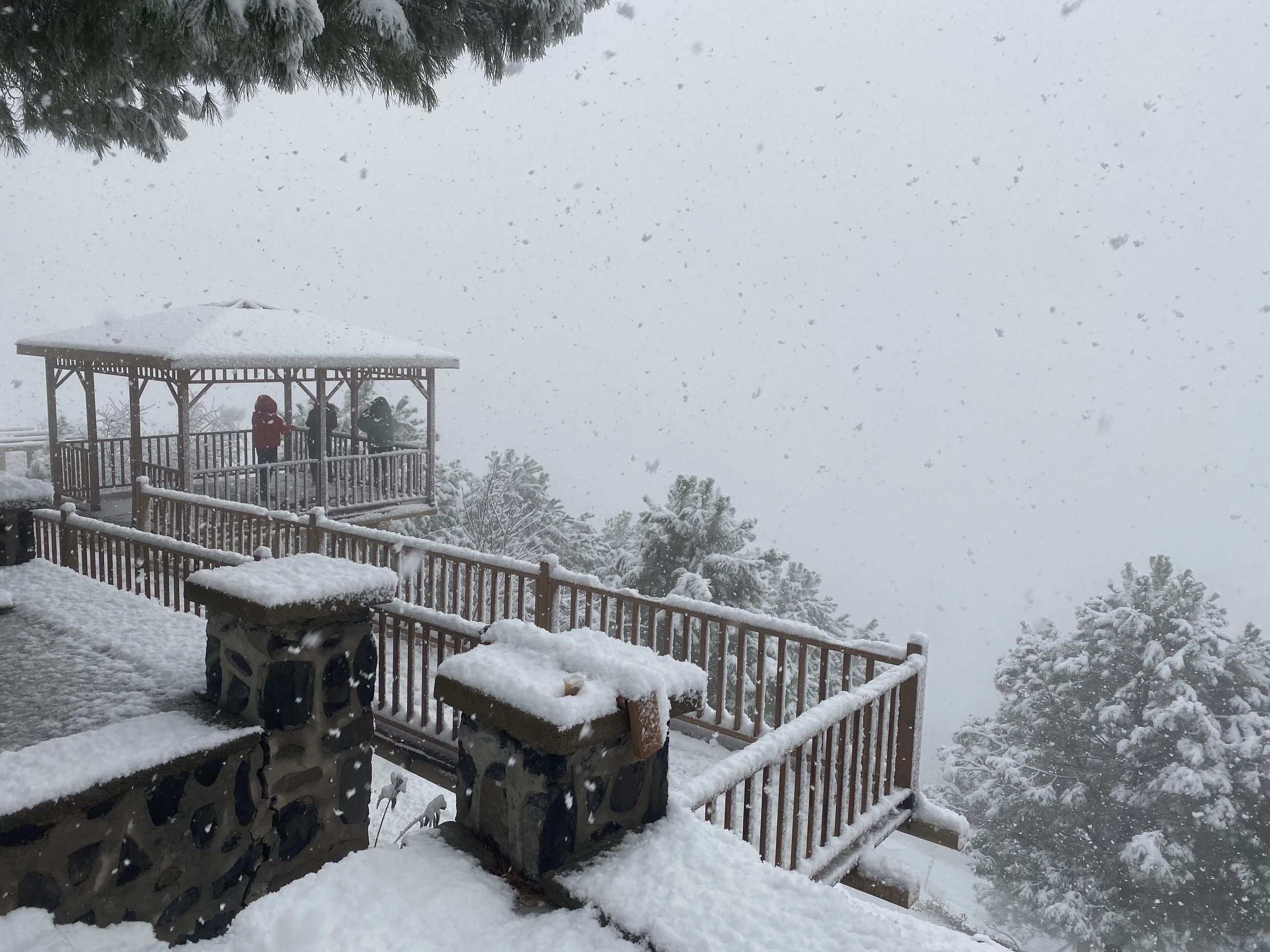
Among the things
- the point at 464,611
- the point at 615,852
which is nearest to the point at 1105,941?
the point at 464,611

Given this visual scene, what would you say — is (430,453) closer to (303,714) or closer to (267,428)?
→ (267,428)

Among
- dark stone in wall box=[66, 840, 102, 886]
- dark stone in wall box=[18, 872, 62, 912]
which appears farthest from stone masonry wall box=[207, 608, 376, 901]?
dark stone in wall box=[18, 872, 62, 912]

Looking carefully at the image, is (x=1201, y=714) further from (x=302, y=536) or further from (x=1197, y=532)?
(x=1197, y=532)

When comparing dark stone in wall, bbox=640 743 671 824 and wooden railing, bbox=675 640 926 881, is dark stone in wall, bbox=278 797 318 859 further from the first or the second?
dark stone in wall, bbox=640 743 671 824

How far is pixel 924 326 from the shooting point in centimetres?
19038

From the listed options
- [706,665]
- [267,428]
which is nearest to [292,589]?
[706,665]

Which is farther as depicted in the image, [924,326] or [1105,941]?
[924,326]

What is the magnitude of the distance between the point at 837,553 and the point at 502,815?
14301 cm

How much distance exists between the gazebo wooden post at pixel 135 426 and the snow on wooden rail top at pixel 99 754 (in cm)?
1045

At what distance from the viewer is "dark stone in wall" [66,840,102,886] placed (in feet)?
12.0

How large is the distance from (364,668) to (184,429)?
9.90 metres

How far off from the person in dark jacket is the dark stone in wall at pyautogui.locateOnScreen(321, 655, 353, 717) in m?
10.5

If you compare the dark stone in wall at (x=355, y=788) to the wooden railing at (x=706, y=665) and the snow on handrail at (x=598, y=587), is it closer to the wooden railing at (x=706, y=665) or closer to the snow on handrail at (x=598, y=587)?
the wooden railing at (x=706, y=665)

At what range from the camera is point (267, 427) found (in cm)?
1494
